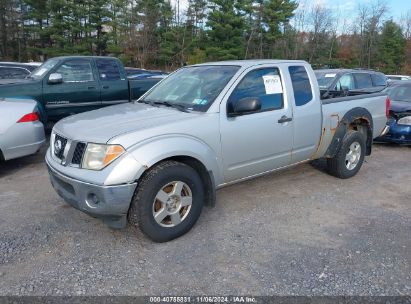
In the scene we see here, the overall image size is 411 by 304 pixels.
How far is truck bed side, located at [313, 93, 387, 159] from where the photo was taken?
17.0 ft

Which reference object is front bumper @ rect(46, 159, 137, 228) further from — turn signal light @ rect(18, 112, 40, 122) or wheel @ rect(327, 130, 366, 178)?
wheel @ rect(327, 130, 366, 178)

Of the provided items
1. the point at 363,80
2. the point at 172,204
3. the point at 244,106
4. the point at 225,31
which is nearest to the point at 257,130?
the point at 244,106

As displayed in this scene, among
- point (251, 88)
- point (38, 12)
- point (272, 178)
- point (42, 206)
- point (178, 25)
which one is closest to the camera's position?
point (251, 88)

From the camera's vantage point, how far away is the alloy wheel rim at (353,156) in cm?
568

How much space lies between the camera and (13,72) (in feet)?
37.6

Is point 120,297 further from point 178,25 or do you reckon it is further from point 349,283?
point 178,25

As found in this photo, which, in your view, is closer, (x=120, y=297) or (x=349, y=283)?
(x=120, y=297)

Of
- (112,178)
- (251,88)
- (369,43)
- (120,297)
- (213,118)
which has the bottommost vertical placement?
(120,297)

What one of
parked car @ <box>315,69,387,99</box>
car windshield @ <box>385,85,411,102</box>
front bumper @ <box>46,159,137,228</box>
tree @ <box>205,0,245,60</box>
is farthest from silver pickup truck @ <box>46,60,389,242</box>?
tree @ <box>205,0,245,60</box>

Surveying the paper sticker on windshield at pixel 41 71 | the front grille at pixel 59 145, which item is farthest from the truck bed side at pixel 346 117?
the paper sticker on windshield at pixel 41 71

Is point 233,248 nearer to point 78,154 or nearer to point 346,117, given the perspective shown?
point 78,154

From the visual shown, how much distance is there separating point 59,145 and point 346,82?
8.02m

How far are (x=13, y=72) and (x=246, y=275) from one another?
10.9m

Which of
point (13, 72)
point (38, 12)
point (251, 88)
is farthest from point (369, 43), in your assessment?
point (251, 88)
